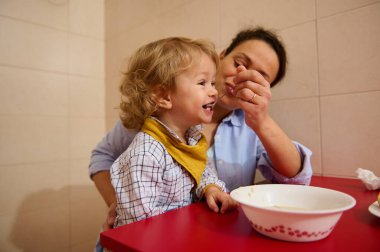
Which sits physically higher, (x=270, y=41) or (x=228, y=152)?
(x=270, y=41)

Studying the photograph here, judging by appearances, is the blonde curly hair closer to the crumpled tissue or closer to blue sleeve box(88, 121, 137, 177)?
blue sleeve box(88, 121, 137, 177)

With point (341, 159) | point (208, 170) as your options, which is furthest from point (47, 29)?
point (341, 159)

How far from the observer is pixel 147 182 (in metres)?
0.57

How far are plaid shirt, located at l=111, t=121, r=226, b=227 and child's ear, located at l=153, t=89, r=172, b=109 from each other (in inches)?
4.6

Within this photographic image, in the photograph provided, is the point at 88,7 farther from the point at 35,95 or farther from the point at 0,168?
the point at 0,168

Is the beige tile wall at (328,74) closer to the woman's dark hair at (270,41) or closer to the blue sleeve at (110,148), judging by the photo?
the woman's dark hair at (270,41)

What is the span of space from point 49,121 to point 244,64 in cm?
122

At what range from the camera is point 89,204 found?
171cm

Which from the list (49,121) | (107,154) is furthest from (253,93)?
(49,121)

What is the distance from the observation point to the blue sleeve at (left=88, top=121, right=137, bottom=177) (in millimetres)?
908

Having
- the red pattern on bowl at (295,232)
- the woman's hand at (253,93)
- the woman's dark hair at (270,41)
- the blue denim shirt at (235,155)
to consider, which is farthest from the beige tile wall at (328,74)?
the red pattern on bowl at (295,232)

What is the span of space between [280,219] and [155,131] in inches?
15.2

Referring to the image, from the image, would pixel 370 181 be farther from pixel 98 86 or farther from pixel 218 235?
pixel 98 86

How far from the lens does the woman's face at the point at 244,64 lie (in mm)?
858
